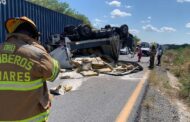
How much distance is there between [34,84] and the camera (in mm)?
2879

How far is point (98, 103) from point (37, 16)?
30.5ft

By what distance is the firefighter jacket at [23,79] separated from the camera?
2.82 metres

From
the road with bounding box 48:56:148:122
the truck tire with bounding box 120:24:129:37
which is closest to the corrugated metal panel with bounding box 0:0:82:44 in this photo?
the truck tire with bounding box 120:24:129:37

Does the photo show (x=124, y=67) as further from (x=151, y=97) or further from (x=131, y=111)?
(x=131, y=111)

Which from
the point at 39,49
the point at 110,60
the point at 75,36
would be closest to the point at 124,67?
the point at 110,60

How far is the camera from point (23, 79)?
9.32 feet

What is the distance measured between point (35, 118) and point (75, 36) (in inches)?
633

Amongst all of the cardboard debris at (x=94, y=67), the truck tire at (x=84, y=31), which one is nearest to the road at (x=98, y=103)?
the cardboard debris at (x=94, y=67)

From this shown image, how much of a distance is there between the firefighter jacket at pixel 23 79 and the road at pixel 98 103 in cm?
383

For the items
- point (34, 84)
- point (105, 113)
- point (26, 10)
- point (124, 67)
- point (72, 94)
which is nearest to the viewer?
point (34, 84)

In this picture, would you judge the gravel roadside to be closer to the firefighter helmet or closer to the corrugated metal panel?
the firefighter helmet

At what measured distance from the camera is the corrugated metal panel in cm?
1298

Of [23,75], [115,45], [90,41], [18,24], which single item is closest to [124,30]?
[115,45]

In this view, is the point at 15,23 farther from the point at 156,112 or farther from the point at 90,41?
A: the point at 90,41
